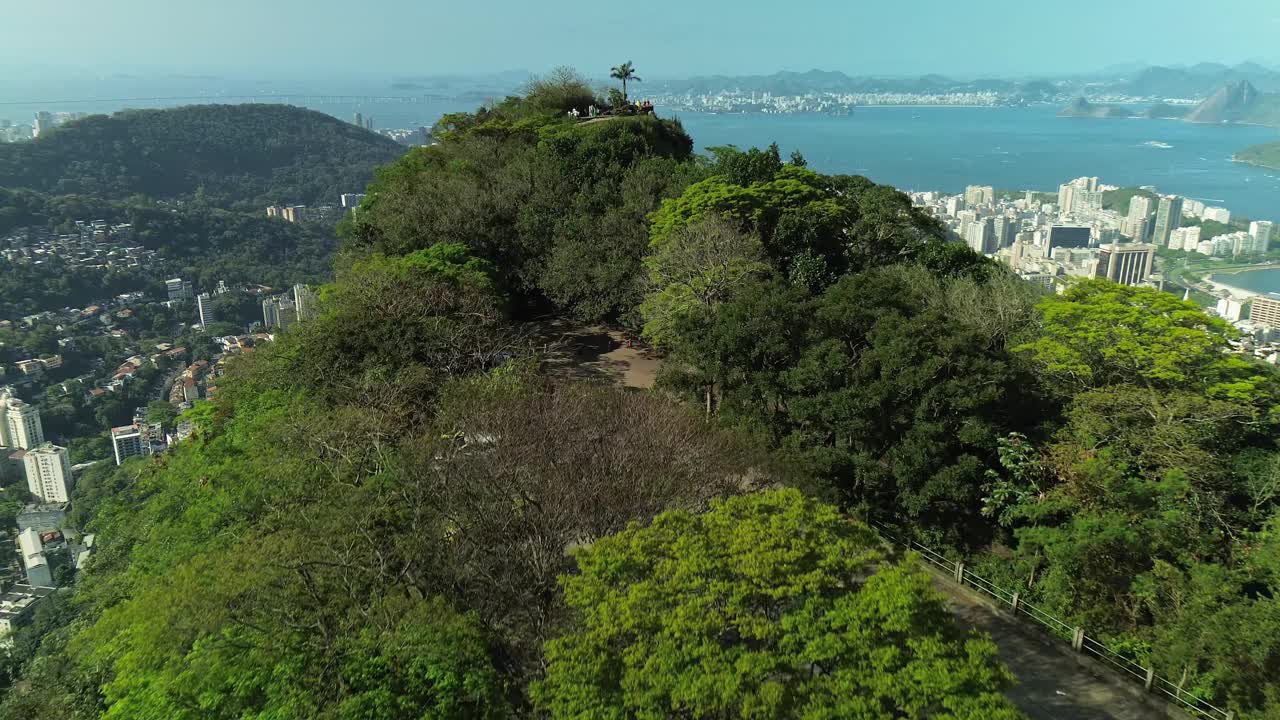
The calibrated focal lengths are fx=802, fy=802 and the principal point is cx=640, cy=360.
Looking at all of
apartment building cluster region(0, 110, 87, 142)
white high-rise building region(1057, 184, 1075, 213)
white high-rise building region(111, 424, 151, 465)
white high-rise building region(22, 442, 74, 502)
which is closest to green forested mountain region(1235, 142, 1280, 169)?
white high-rise building region(1057, 184, 1075, 213)

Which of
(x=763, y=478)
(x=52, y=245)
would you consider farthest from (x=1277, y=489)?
(x=52, y=245)

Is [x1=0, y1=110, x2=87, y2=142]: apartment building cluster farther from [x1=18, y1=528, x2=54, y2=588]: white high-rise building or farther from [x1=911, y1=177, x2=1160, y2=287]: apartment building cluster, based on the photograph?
[x1=911, y1=177, x2=1160, y2=287]: apartment building cluster

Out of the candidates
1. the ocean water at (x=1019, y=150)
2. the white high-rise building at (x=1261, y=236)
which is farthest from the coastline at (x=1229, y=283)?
the ocean water at (x=1019, y=150)

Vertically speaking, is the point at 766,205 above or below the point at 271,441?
above

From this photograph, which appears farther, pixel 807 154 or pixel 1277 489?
pixel 807 154

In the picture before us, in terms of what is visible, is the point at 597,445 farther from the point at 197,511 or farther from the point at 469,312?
the point at 469,312

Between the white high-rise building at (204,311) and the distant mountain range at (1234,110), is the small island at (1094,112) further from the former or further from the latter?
the white high-rise building at (204,311)
